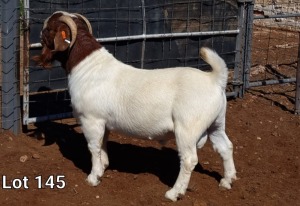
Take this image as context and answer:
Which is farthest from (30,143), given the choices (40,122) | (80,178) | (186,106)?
(186,106)

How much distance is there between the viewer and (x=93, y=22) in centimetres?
772

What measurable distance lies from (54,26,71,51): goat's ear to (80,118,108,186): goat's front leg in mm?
682

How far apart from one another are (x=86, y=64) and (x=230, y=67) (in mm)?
3516

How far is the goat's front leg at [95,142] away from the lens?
6062 mm

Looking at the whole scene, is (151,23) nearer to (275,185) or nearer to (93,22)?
(93,22)

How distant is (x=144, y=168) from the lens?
6758 millimetres

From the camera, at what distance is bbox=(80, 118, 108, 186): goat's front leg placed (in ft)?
19.9

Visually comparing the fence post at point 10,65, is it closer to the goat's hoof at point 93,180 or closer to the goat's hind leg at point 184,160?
the goat's hoof at point 93,180

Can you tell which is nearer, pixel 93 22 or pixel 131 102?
pixel 131 102

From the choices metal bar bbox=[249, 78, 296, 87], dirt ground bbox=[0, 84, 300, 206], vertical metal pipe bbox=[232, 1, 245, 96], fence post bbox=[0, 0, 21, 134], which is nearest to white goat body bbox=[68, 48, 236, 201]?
dirt ground bbox=[0, 84, 300, 206]

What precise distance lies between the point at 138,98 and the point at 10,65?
1.90m

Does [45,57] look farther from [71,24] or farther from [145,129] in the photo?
[145,129]

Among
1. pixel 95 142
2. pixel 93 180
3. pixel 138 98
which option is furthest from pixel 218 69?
pixel 93 180

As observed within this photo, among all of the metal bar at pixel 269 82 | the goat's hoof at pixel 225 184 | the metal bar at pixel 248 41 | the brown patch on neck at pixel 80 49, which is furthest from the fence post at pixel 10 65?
the metal bar at pixel 269 82
